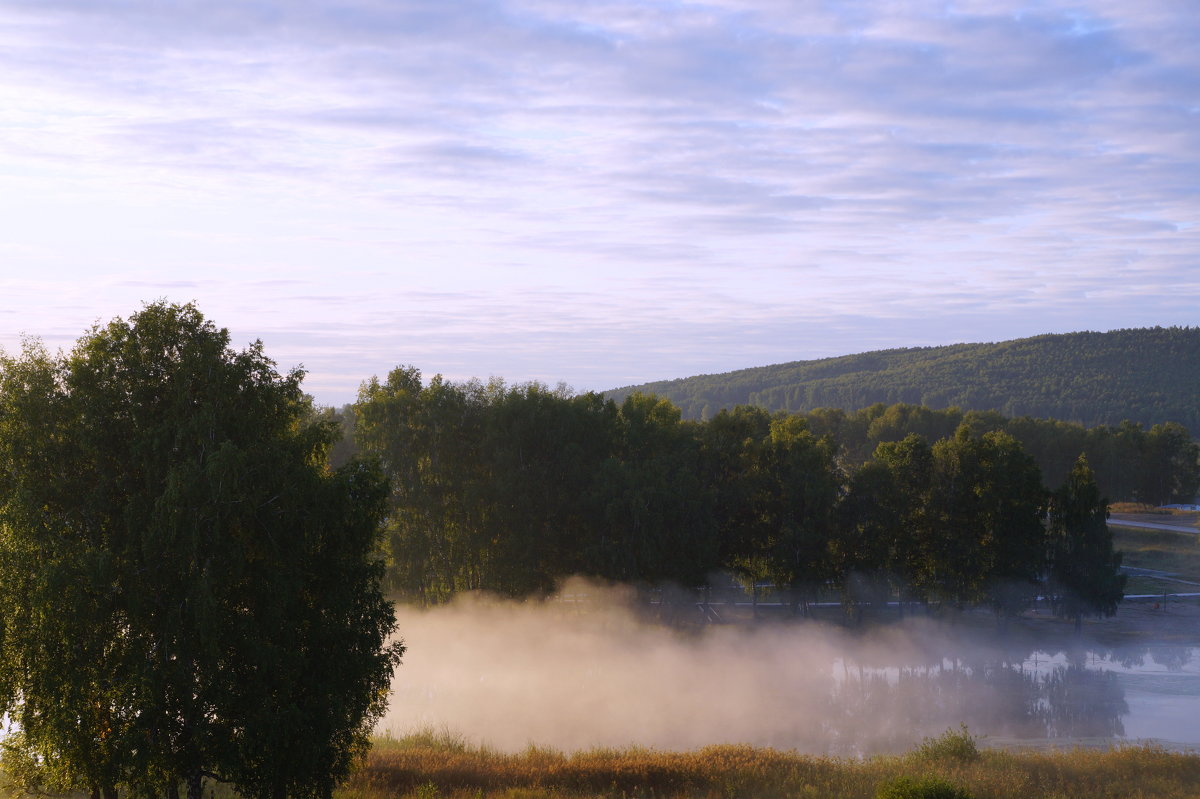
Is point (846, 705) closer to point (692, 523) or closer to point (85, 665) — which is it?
point (692, 523)

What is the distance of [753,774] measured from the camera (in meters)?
25.9

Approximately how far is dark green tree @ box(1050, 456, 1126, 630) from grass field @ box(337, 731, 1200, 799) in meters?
28.6

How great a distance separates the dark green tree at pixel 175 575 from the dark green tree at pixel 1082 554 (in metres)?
47.5

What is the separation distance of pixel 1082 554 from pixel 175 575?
52140 mm

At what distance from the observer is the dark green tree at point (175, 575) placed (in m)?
18.5

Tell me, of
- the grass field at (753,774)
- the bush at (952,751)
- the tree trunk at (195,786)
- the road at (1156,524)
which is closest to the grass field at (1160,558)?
the road at (1156,524)

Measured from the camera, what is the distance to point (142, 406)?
792 inches

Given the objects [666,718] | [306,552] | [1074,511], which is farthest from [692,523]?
[306,552]

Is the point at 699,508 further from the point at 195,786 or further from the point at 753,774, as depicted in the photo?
the point at 195,786

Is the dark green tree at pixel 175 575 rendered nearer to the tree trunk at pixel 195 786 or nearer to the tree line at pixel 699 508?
the tree trunk at pixel 195 786

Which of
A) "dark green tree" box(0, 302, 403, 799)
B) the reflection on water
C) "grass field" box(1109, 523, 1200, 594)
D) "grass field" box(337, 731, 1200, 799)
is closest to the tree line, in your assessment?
the reflection on water

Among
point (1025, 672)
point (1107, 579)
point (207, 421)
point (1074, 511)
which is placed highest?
point (207, 421)

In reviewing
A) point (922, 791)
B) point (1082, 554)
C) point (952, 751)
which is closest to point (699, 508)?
point (1082, 554)

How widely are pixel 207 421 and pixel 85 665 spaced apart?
525cm
